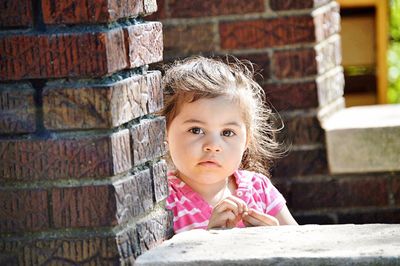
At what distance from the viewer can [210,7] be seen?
12.0 feet

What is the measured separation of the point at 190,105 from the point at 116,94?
85 cm

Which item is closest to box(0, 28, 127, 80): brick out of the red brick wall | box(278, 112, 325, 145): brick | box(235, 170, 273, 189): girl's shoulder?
box(235, 170, 273, 189): girl's shoulder

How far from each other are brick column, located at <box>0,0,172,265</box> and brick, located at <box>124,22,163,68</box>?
0.18 ft

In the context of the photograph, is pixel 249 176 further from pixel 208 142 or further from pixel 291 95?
pixel 291 95

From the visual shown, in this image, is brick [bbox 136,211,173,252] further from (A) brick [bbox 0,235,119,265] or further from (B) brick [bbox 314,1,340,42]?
(B) brick [bbox 314,1,340,42]

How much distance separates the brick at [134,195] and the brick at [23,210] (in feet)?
0.49

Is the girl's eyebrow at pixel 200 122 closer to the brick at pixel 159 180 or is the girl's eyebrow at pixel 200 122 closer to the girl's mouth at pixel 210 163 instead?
the girl's mouth at pixel 210 163

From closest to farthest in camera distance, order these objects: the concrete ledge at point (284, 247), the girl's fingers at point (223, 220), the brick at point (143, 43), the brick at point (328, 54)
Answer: the concrete ledge at point (284, 247)
the brick at point (143, 43)
the girl's fingers at point (223, 220)
the brick at point (328, 54)

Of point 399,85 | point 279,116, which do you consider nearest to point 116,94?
point 279,116

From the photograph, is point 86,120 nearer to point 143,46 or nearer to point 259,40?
point 143,46

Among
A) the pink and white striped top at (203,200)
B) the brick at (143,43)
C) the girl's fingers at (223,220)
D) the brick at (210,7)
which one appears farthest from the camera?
the brick at (210,7)

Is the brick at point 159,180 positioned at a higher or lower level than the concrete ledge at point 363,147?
higher

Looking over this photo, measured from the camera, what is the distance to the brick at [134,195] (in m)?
2.17

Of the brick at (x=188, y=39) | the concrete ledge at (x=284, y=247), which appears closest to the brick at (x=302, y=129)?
the brick at (x=188, y=39)
